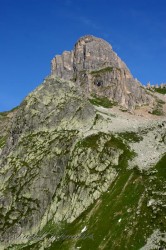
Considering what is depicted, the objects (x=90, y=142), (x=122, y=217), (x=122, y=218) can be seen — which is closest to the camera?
(x=122, y=218)

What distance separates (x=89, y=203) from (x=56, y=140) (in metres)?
35.8

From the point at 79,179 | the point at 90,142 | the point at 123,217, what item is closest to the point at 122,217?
the point at 123,217

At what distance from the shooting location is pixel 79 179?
390 feet

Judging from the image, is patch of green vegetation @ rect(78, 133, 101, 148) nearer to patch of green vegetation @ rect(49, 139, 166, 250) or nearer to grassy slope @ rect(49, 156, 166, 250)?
patch of green vegetation @ rect(49, 139, 166, 250)

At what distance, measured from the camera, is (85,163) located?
403 ft

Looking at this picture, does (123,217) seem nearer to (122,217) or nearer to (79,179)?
(122,217)

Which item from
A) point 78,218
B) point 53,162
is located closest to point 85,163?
point 53,162

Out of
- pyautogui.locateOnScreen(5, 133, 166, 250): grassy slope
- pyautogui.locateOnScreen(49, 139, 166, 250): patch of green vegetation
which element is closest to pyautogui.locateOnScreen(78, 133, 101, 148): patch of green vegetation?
pyautogui.locateOnScreen(5, 133, 166, 250): grassy slope

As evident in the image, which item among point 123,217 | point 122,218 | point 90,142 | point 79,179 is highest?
point 90,142

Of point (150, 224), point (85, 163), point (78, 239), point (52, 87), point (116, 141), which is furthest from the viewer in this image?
point (52, 87)

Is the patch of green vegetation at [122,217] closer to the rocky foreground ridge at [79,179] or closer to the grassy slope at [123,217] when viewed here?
the grassy slope at [123,217]

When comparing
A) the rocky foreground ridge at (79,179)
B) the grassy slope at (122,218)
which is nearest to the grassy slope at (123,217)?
the grassy slope at (122,218)

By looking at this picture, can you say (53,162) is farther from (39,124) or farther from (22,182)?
(39,124)

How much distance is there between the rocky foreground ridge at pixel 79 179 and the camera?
93.7 m
